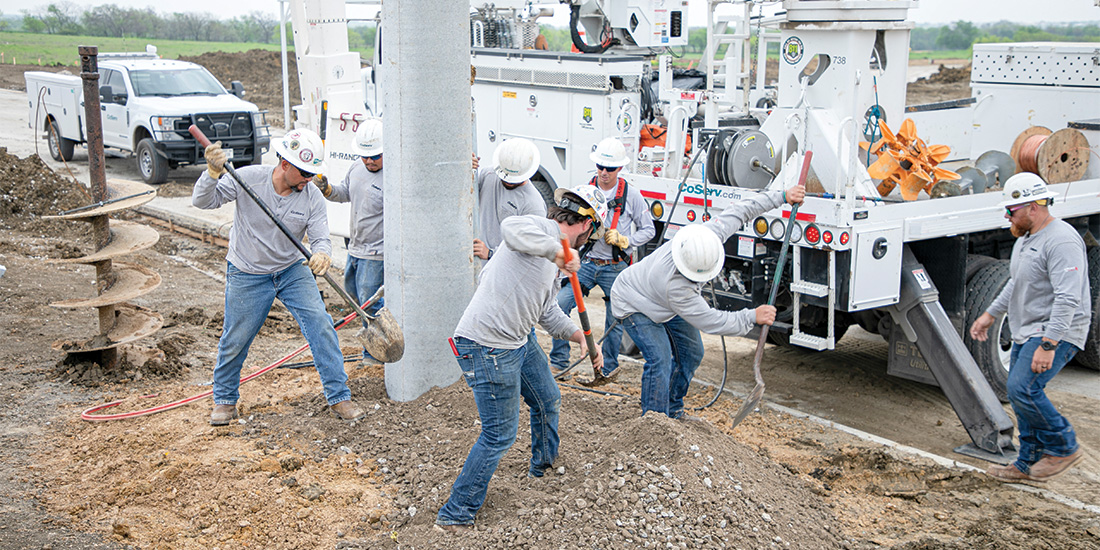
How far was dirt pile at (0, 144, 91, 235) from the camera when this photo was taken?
12625 mm

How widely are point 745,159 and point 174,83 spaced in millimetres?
13610

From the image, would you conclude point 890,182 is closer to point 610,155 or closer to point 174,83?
point 610,155

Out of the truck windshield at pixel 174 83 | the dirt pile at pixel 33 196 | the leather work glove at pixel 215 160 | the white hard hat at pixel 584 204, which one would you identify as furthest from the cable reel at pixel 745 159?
the truck windshield at pixel 174 83

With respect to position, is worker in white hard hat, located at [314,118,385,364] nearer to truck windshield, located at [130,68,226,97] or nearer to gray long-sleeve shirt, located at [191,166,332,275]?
gray long-sleeve shirt, located at [191,166,332,275]

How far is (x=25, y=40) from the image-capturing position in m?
47.1

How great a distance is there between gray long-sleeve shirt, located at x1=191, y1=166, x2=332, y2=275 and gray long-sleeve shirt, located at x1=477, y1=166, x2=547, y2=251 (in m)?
1.36

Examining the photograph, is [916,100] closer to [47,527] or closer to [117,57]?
[117,57]

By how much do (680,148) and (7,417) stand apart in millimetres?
5550

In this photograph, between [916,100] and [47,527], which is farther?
[916,100]

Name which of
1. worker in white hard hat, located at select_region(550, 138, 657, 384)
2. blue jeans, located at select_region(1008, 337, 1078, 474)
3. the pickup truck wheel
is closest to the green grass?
the pickup truck wheel

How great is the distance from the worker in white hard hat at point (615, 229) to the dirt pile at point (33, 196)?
812 centimetres

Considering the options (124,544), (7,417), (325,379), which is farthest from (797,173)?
(7,417)

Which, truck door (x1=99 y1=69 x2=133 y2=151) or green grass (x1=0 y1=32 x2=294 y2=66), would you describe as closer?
truck door (x1=99 y1=69 x2=133 y2=151)

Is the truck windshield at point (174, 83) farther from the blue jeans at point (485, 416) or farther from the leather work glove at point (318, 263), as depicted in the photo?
the blue jeans at point (485, 416)
